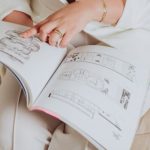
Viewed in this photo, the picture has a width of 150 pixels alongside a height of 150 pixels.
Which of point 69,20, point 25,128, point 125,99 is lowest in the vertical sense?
point 25,128

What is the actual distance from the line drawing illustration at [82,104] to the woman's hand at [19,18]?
0.28 m

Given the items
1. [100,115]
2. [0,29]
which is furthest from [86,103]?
[0,29]

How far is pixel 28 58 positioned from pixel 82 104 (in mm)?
141

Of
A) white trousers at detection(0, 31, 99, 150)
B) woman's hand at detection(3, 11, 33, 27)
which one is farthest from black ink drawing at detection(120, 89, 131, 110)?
woman's hand at detection(3, 11, 33, 27)

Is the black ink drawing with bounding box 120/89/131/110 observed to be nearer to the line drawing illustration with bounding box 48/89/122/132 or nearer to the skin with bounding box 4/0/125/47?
the line drawing illustration with bounding box 48/89/122/132

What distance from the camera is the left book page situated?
0.55 m

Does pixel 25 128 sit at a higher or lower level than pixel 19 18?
lower

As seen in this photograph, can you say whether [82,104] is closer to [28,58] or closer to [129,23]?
[28,58]

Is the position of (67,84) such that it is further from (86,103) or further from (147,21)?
(147,21)

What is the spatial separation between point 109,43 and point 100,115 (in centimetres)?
21

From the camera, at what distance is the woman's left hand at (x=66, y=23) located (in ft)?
2.03

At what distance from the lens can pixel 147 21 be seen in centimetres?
72

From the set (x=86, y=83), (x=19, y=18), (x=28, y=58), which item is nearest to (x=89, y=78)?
(x=86, y=83)

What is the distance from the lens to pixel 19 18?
0.77 meters
